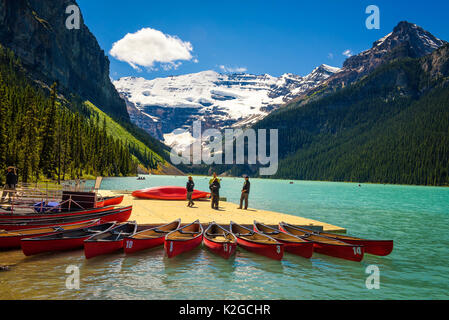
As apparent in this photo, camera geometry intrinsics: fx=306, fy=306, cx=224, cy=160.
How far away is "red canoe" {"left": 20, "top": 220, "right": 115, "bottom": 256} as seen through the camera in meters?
14.8

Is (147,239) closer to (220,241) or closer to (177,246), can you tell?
(177,246)

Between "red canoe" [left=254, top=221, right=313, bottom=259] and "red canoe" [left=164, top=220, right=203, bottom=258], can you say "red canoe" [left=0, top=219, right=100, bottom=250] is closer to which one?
"red canoe" [left=164, top=220, right=203, bottom=258]

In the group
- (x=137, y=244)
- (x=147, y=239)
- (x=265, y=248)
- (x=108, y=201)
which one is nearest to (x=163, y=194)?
(x=108, y=201)

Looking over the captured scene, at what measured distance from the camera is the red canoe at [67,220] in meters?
17.6

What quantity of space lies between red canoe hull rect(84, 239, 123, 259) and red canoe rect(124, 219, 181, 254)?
53 cm

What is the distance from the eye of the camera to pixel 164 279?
12852 mm

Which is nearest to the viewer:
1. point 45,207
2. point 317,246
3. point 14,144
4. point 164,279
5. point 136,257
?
point 164,279

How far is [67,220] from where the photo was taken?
63.7 feet

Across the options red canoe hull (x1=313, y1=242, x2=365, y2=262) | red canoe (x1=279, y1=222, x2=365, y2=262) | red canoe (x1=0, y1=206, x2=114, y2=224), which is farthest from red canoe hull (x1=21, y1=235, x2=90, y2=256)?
red canoe hull (x1=313, y1=242, x2=365, y2=262)

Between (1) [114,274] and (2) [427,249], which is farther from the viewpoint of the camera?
(2) [427,249]

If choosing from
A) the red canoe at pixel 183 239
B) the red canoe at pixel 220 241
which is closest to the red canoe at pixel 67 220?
the red canoe at pixel 183 239
